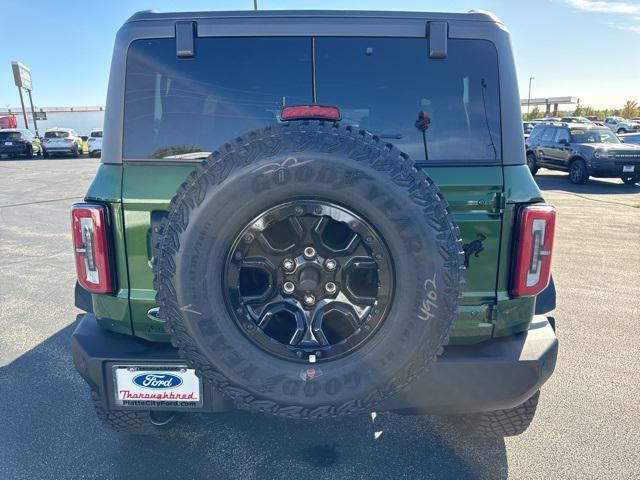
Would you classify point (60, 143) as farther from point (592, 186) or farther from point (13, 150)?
point (592, 186)

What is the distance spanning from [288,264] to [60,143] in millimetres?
26929

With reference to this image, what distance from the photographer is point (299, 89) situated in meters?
2.08

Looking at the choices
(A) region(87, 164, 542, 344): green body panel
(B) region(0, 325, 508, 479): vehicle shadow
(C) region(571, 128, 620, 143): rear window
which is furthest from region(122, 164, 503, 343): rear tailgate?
(C) region(571, 128, 620, 143): rear window

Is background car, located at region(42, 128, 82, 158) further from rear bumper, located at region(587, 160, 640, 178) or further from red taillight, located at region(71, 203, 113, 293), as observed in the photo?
red taillight, located at region(71, 203, 113, 293)

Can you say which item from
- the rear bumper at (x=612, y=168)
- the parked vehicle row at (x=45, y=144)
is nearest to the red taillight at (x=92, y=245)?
the rear bumper at (x=612, y=168)

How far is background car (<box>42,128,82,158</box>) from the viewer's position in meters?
24.5

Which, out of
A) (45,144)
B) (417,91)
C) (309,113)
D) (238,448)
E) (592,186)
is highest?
(417,91)

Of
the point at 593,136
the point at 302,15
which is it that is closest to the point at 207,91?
the point at 302,15

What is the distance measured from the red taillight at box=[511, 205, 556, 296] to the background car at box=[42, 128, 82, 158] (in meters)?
27.2

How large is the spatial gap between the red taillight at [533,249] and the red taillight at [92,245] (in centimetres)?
180

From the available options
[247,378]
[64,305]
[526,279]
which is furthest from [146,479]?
[64,305]

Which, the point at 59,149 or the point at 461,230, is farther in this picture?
the point at 59,149

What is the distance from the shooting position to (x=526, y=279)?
2.05 metres

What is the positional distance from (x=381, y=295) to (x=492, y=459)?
4.44 ft
